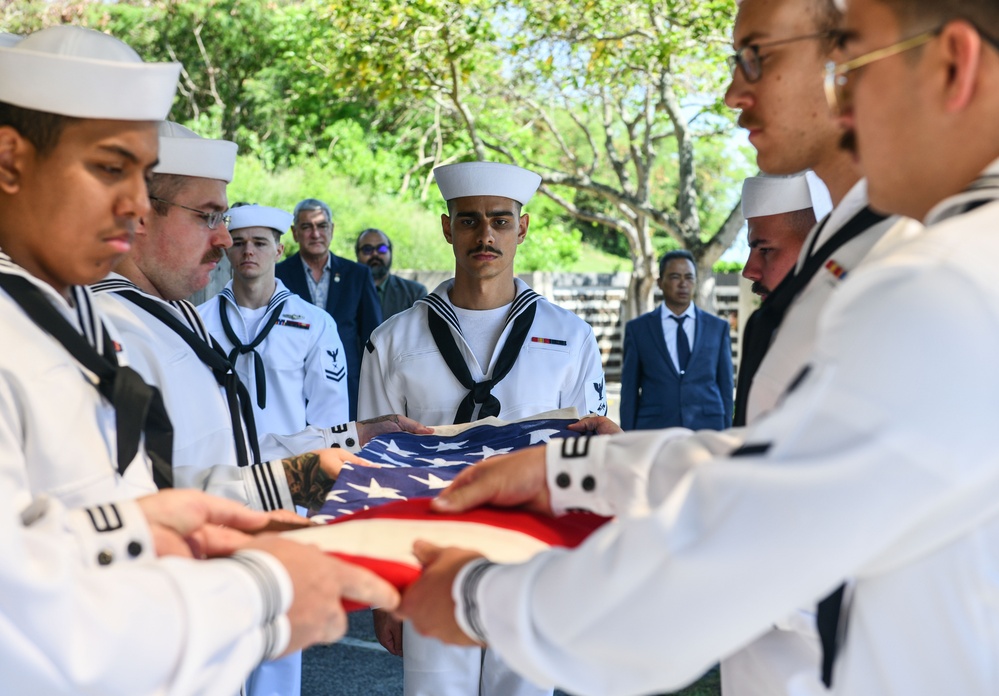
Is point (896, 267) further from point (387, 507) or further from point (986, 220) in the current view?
point (387, 507)

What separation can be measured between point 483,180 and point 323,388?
5.75ft

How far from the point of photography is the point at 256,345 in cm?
556

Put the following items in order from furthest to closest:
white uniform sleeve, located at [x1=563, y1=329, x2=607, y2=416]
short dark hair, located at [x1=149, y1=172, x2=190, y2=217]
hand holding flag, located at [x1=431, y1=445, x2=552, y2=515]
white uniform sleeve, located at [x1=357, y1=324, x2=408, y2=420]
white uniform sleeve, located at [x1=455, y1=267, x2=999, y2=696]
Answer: white uniform sleeve, located at [x1=563, y1=329, x2=607, y2=416]
white uniform sleeve, located at [x1=357, y1=324, x2=408, y2=420]
short dark hair, located at [x1=149, y1=172, x2=190, y2=217]
hand holding flag, located at [x1=431, y1=445, x2=552, y2=515]
white uniform sleeve, located at [x1=455, y1=267, x2=999, y2=696]

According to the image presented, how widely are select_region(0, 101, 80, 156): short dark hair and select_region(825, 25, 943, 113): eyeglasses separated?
1382 mm

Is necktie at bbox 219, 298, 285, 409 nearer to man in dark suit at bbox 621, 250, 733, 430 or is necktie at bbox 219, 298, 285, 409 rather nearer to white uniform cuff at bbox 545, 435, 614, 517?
man in dark suit at bbox 621, 250, 733, 430

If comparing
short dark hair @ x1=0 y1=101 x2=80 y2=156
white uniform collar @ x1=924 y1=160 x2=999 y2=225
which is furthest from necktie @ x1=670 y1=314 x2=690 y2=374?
white uniform collar @ x1=924 y1=160 x2=999 y2=225

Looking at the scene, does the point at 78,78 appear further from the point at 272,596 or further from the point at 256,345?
the point at 256,345

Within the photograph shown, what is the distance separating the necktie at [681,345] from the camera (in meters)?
7.70

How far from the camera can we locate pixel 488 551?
1924 mm

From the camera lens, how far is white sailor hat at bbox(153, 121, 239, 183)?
3.58 meters

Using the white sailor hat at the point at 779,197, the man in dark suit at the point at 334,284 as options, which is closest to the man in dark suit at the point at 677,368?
the man in dark suit at the point at 334,284

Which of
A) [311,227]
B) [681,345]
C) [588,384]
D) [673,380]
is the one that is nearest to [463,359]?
[588,384]

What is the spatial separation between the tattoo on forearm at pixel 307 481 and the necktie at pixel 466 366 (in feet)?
4.62

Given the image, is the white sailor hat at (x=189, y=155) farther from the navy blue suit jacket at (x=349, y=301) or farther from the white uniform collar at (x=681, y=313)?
the white uniform collar at (x=681, y=313)
